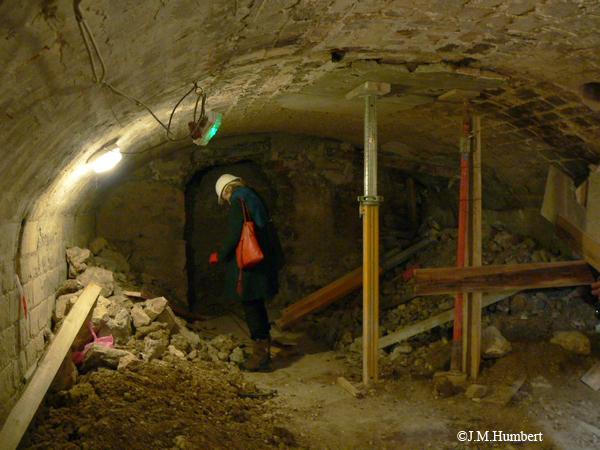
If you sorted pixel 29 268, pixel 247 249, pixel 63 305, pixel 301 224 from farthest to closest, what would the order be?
1. pixel 301 224
2. pixel 247 249
3. pixel 63 305
4. pixel 29 268

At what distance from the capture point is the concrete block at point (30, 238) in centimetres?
294

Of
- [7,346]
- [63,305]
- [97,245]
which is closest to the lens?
[7,346]

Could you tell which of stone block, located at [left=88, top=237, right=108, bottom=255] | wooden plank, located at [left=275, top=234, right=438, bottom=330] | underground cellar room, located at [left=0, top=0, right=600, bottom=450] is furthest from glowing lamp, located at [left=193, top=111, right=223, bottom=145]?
wooden plank, located at [left=275, top=234, right=438, bottom=330]

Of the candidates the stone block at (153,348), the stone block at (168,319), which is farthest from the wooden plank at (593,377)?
the stone block at (168,319)

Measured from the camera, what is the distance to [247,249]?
4.27 meters

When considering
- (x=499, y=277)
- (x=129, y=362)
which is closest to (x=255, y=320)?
(x=129, y=362)

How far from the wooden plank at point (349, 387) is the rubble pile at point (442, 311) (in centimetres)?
54

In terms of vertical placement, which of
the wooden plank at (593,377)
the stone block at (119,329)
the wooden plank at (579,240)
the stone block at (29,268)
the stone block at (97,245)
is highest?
the stone block at (97,245)

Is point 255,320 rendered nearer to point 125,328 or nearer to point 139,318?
point 139,318

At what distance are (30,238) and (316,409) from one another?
231 centimetres

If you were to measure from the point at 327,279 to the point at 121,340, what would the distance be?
10.6 ft

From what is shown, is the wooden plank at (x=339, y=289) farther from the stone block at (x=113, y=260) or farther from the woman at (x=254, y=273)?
the stone block at (x=113, y=260)

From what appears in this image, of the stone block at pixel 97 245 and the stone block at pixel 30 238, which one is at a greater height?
the stone block at pixel 97 245

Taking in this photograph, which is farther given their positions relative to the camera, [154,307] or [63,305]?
[154,307]
